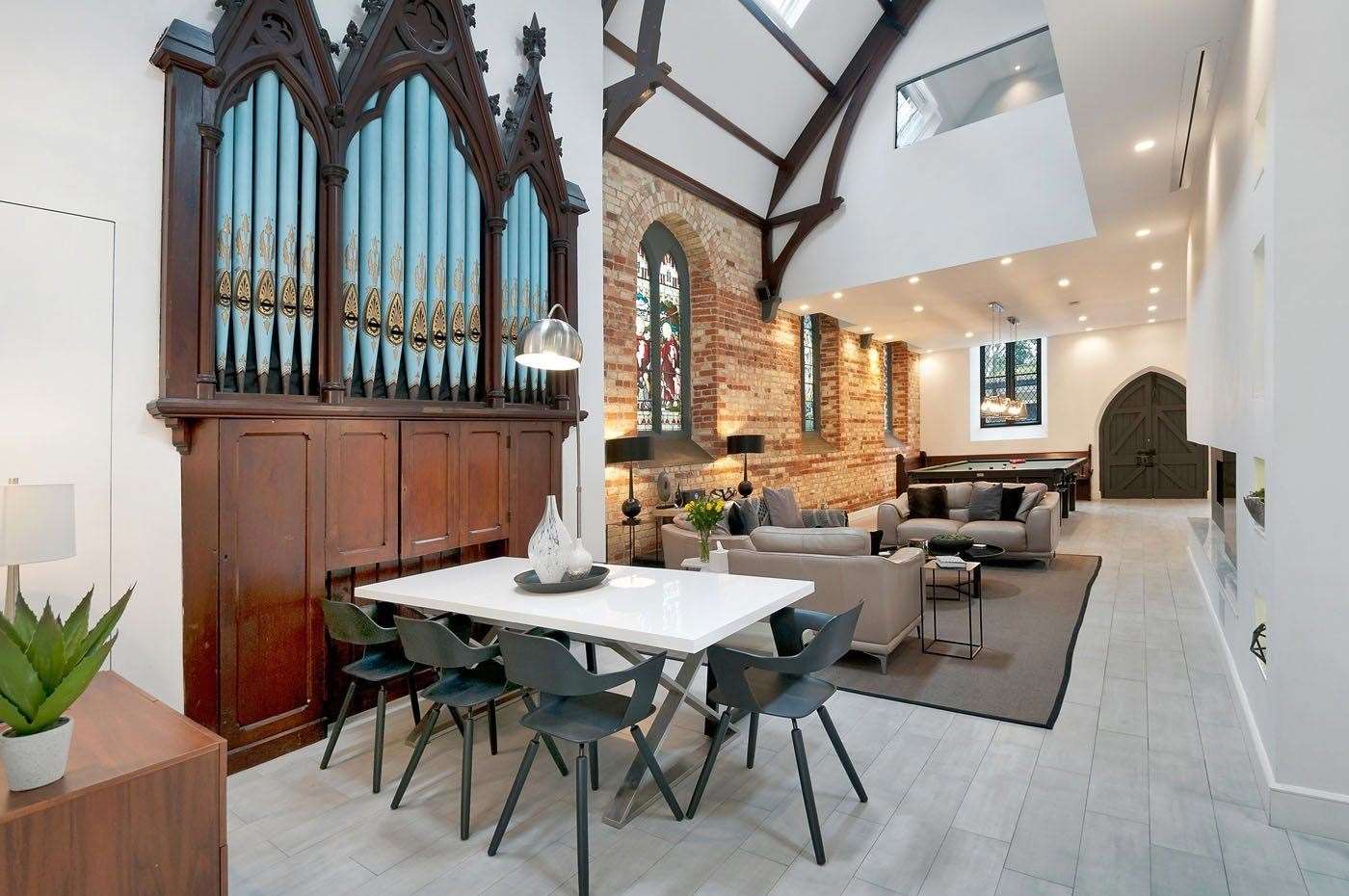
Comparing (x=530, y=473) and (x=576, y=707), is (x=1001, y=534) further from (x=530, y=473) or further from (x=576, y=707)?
(x=576, y=707)

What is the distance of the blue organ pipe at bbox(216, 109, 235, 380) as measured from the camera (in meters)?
2.65

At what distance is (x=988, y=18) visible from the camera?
7.17 m

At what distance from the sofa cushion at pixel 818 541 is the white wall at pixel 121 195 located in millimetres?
2956

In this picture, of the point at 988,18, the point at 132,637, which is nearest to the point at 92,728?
the point at 132,637

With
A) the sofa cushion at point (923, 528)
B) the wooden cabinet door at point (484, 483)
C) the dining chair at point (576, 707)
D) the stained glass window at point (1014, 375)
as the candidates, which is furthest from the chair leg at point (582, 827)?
the stained glass window at point (1014, 375)

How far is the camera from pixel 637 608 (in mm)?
2348

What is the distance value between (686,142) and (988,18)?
362 centimetres

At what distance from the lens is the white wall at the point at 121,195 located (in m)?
2.29

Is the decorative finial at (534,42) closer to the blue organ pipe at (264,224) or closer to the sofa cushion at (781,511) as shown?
the blue organ pipe at (264,224)

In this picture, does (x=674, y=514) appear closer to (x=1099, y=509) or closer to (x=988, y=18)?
(x=988, y=18)

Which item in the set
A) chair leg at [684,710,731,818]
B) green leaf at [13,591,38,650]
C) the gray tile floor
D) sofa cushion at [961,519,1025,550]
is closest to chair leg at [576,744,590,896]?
the gray tile floor

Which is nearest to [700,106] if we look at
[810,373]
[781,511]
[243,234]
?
[781,511]

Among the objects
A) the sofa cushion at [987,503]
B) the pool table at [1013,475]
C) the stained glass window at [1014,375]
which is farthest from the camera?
the stained glass window at [1014,375]

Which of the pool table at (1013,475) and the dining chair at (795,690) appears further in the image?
the pool table at (1013,475)
